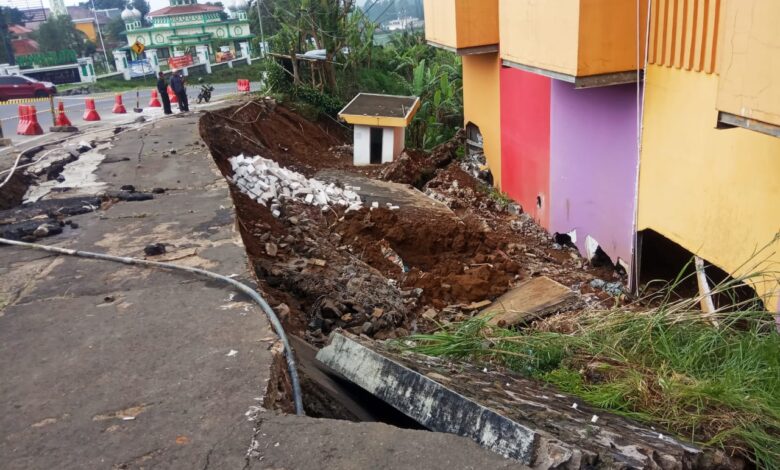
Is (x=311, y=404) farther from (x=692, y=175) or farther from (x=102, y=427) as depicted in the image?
(x=692, y=175)

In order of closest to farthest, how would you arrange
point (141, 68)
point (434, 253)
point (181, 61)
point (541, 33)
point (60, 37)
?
point (541, 33), point (434, 253), point (181, 61), point (141, 68), point (60, 37)

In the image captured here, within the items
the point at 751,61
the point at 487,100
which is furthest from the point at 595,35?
the point at 487,100

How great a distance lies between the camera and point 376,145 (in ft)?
45.9

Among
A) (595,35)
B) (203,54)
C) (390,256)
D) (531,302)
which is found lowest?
(390,256)

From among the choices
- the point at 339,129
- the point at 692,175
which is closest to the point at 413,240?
the point at 692,175

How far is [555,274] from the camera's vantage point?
24.6 ft

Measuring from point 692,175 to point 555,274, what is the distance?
247cm

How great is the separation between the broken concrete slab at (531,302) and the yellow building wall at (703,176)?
1141 mm

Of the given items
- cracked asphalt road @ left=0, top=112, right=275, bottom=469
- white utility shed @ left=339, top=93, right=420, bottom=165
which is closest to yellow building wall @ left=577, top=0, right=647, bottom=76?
cracked asphalt road @ left=0, top=112, right=275, bottom=469

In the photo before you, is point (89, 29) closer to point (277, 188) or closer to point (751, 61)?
point (277, 188)

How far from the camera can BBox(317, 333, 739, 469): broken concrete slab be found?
2.38 m

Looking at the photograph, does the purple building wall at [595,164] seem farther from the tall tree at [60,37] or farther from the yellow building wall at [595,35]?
the tall tree at [60,37]

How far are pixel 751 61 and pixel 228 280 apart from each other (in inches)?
137

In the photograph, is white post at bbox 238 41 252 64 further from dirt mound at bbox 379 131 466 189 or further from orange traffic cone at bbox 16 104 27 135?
dirt mound at bbox 379 131 466 189
